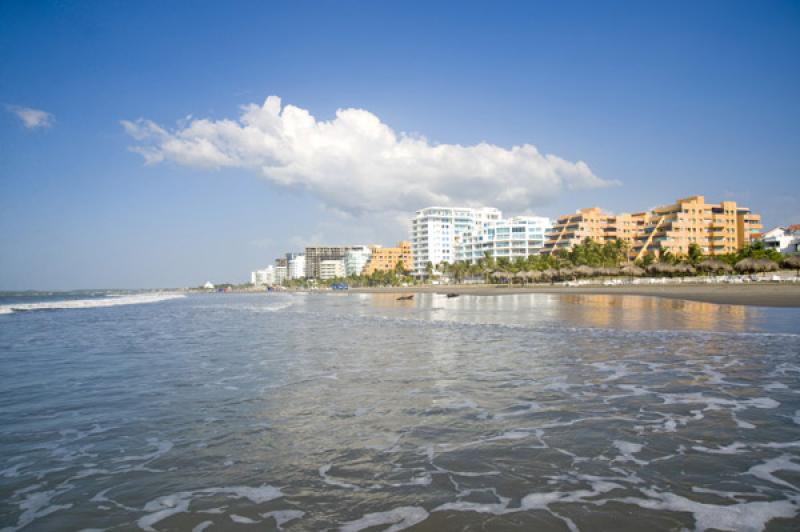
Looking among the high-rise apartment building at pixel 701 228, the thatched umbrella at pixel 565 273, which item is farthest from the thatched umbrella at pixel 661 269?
the high-rise apartment building at pixel 701 228

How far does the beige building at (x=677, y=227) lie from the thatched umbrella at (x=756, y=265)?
3898 cm

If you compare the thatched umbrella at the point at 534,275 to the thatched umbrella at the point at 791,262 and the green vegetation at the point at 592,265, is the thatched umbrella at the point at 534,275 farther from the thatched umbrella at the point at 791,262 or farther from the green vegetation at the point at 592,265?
the thatched umbrella at the point at 791,262

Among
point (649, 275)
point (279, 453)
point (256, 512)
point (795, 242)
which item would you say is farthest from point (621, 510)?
point (795, 242)

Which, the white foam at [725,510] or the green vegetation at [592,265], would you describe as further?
the green vegetation at [592,265]

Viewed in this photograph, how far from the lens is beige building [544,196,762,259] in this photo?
103 metres

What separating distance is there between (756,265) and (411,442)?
6743 centimetres

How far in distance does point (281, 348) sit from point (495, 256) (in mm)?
125040

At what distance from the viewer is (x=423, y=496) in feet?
17.4

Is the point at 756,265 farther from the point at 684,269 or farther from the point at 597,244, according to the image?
the point at 597,244

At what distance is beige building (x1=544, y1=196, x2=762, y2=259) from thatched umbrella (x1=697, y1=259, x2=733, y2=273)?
3014 centimetres

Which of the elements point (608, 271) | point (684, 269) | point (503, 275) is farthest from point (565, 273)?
point (684, 269)

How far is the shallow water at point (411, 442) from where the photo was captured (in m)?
5.00

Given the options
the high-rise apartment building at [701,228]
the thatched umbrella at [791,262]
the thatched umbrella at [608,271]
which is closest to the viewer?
the thatched umbrella at [791,262]

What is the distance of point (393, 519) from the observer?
481 cm
